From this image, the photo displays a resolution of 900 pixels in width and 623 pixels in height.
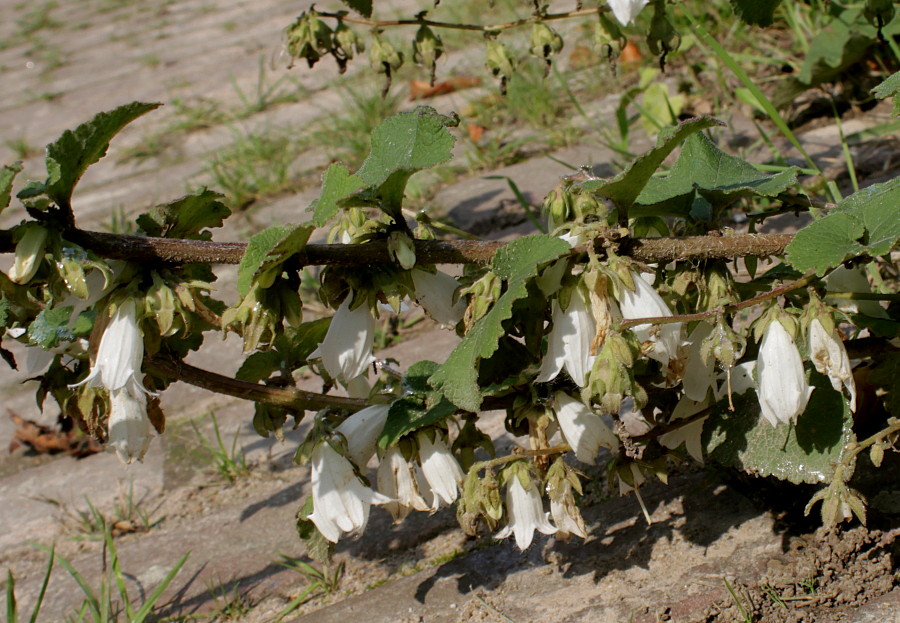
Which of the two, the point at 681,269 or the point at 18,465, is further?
the point at 18,465

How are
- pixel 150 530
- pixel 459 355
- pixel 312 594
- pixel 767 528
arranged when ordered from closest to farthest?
pixel 459 355 → pixel 767 528 → pixel 312 594 → pixel 150 530

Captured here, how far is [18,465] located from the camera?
→ 248cm

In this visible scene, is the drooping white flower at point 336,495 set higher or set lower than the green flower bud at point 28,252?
lower

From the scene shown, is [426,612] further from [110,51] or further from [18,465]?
[110,51]

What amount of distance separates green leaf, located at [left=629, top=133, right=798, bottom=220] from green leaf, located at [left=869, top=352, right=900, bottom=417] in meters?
0.29

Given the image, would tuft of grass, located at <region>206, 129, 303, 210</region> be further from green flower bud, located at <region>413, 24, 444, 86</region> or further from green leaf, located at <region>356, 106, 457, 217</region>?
green leaf, located at <region>356, 106, 457, 217</region>

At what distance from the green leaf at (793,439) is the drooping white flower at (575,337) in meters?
0.27

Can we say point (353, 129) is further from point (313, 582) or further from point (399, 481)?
point (399, 481)

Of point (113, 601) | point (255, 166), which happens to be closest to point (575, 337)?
point (113, 601)

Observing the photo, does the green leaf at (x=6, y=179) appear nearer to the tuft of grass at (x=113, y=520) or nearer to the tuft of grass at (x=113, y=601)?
the tuft of grass at (x=113, y=601)

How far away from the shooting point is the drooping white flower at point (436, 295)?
4.42 feet

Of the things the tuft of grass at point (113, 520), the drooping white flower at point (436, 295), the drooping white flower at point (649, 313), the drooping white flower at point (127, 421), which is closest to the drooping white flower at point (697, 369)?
the drooping white flower at point (649, 313)

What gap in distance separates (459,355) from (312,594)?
0.72 meters

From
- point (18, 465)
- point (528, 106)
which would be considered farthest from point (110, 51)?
point (18, 465)
